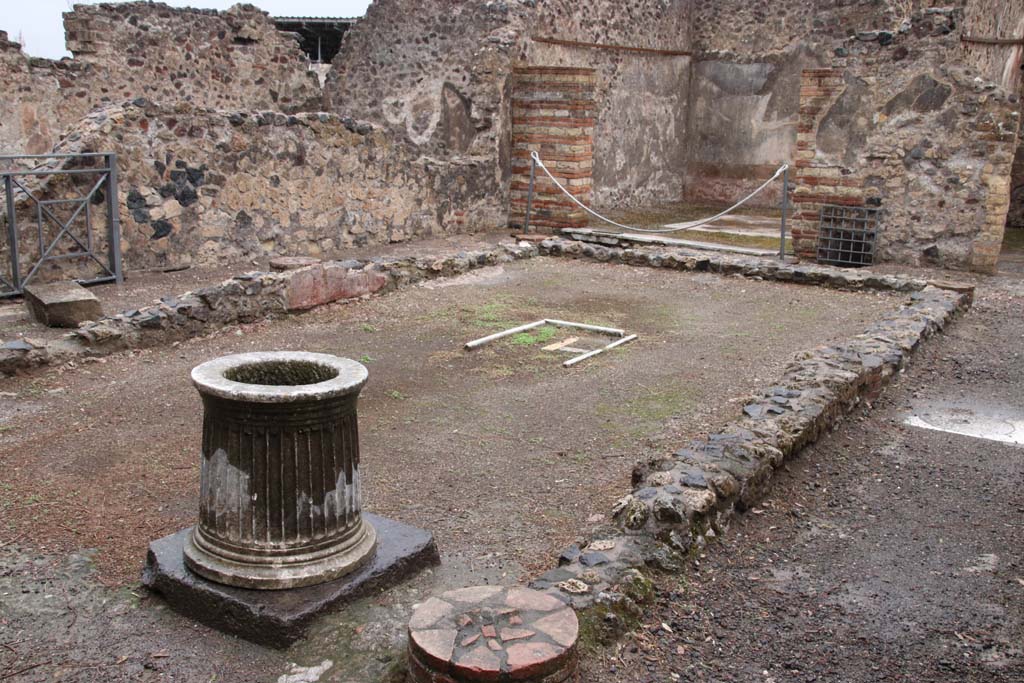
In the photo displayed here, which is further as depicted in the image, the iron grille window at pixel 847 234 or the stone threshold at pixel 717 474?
the iron grille window at pixel 847 234

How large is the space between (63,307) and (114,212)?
64.4 inches

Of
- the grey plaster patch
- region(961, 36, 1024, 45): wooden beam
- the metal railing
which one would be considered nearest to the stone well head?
the grey plaster patch

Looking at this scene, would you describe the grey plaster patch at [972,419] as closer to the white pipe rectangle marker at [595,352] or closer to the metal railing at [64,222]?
the white pipe rectangle marker at [595,352]

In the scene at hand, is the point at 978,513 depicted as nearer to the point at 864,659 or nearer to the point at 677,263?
the point at 864,659

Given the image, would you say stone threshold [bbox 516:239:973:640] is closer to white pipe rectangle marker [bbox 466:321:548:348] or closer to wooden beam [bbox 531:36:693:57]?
white pipe rectangle marker [bbox 466:321:548:348]

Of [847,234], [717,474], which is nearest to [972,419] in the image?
[717,474]

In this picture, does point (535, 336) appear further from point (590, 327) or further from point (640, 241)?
point (640, 241)

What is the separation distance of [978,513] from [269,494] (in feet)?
9.95

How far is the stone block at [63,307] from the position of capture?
663cm

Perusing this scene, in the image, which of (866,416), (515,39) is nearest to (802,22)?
(515,39)

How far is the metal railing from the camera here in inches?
293

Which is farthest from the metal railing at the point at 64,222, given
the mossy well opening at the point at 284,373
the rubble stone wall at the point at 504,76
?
the rubble stone wall at the point at 504,76

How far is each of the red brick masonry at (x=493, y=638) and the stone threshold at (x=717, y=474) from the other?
273 mm

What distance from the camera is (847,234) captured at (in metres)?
10.1
